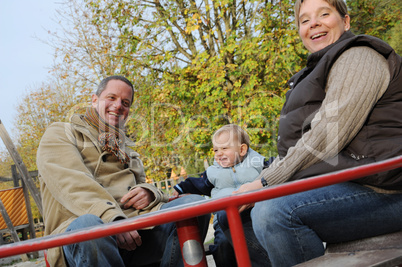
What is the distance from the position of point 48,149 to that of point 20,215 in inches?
349

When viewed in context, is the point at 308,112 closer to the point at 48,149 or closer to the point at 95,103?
the point at 48,149

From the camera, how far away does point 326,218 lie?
59.3 inches

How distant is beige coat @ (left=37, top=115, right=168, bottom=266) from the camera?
1.96 meters

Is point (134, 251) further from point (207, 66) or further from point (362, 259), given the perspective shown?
point (207, 66)

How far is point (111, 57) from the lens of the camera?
8531 millimetres

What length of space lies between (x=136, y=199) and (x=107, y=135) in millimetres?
451

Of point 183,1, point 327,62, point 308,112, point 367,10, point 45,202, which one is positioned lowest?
point 45,202

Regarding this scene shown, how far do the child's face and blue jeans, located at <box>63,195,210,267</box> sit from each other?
78 cm

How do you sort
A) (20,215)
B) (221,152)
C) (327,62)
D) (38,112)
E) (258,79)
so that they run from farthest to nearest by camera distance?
(38,112) → (20,215) → (258,79) → (221,152) → (327,62)

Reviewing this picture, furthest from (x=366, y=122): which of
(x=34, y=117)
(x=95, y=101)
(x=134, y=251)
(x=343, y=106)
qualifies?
(x=34, y=117)

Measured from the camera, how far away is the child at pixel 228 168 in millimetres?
3043

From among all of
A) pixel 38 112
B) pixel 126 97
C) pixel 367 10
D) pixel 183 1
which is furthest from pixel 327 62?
pixel 38 112

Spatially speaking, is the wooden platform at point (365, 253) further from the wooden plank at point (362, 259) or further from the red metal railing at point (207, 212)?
the red metal railing at point (207, 212)

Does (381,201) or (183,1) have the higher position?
(183,1)
